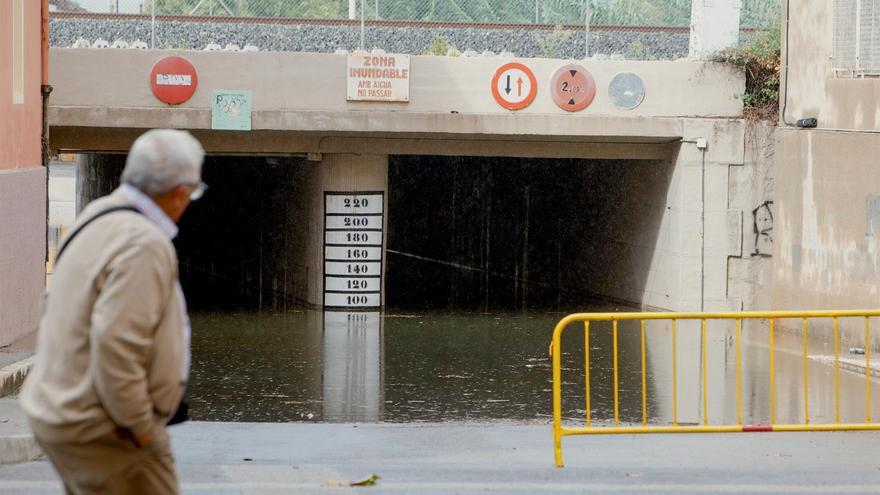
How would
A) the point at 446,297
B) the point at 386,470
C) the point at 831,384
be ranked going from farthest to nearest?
the point at 446,297 → the point at 831,384 → the point at 386,470

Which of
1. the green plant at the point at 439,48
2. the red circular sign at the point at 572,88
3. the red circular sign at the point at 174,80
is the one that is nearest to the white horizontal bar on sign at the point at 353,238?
the green plant at the point at 439,48

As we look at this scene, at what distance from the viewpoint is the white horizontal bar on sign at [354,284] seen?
21.2 m

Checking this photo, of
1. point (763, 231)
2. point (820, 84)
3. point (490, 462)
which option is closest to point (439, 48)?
point (763, 231)

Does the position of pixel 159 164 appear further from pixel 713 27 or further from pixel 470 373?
pixel 713 27

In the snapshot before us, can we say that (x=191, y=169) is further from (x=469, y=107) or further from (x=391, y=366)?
(x=469, y=107)

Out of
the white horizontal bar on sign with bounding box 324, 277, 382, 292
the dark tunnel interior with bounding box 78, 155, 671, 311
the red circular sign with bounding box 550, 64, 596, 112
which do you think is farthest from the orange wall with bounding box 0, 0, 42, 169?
the red circular sign with bounding box 550, 64, 596, 112

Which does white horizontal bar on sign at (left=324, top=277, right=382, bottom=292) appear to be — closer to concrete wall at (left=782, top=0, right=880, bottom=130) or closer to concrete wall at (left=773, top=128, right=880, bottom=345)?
concrete wall at (left=773, top=128, right=880, bottom=345)

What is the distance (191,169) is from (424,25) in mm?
17829

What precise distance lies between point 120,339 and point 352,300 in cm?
1767

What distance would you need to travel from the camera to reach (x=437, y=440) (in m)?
8.77

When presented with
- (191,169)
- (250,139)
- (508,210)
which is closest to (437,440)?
(191,169)

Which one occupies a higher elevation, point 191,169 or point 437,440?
point 191,169

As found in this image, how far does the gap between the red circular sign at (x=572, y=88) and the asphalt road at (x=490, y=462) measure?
10.9 metres

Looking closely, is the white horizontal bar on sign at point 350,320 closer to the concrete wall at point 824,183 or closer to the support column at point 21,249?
the support column at point 21,249
